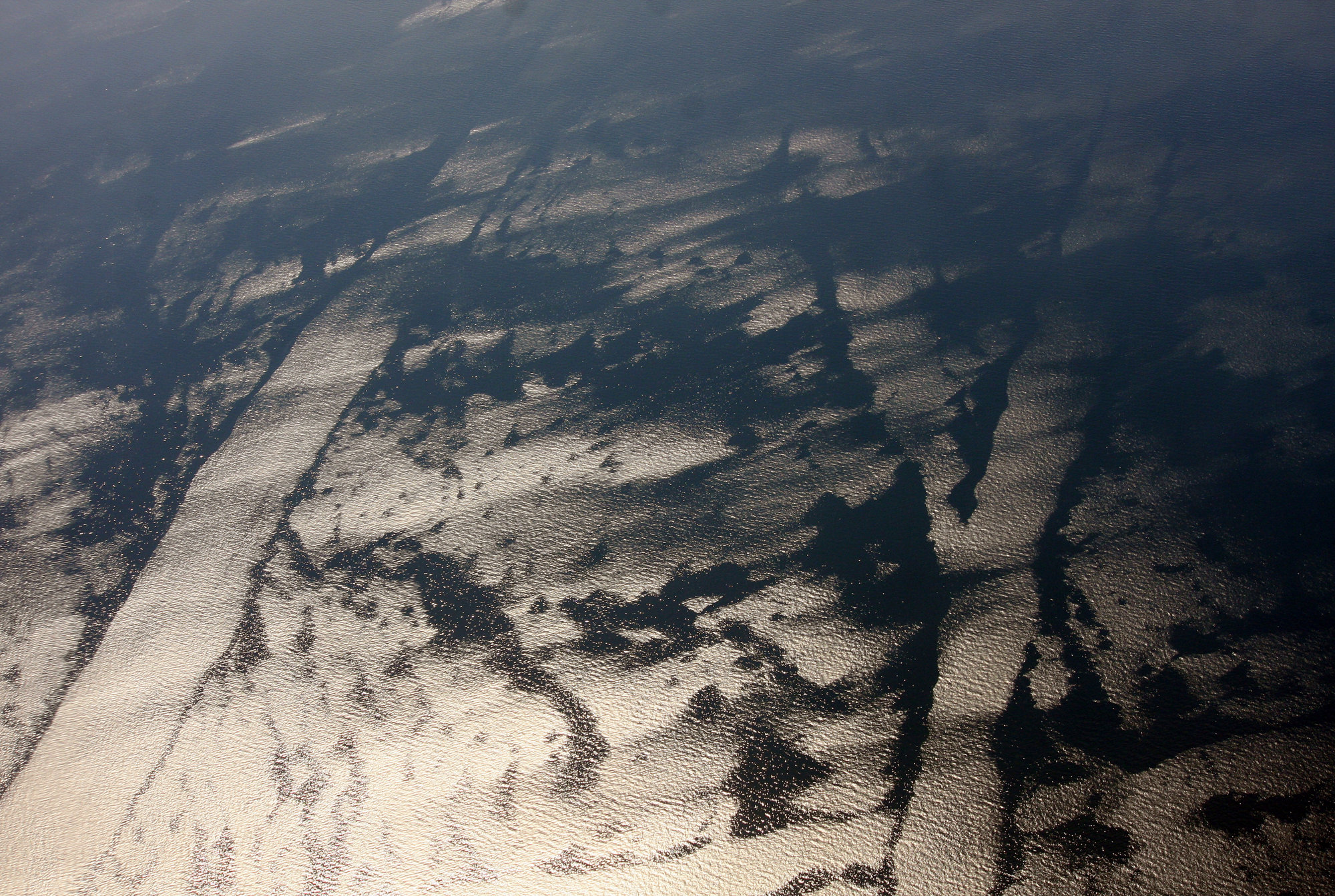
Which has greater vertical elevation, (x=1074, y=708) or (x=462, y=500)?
(x=462, y=500)

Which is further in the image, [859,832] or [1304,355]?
[1304,355]

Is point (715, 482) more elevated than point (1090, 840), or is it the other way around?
point (715, 482)

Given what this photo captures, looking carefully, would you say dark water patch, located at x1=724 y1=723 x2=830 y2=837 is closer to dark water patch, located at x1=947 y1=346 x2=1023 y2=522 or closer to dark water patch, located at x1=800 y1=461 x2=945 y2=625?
dark water patch, located at x1=800 y1=461 x2=945 y2=625

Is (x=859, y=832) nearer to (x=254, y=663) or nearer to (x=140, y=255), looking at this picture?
(x=254, y=663)

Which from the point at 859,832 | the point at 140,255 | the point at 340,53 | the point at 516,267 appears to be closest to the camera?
the point at 859,832

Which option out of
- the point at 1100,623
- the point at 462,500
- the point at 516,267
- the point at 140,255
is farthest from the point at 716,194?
the point at 140,255

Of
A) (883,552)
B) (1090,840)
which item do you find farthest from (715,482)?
(1090,840)

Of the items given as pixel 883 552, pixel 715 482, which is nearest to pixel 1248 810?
pixel 883 552

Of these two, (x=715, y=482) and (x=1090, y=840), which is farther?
(x=715, y=482)

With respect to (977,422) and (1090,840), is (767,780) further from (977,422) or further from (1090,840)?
(977,422)
